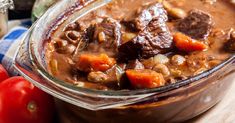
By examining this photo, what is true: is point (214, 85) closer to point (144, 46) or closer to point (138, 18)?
point (144, 46)

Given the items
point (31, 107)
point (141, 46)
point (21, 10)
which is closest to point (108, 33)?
point (141, 46)

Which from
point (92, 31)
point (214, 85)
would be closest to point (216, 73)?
point (214, 85)

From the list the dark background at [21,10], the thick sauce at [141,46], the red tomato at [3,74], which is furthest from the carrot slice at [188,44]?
the dark background at [21,10]

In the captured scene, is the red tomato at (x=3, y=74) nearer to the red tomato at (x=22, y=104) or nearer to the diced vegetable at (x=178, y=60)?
the red tomato at (x=22, y=104)

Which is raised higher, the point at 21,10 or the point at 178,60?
the point at 178,60

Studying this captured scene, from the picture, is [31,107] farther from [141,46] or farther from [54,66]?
[141,46]

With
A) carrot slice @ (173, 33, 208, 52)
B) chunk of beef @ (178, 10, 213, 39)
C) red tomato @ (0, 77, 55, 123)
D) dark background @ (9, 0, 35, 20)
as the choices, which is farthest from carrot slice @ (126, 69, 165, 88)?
dark background @ (9, 0, 35, 20)
